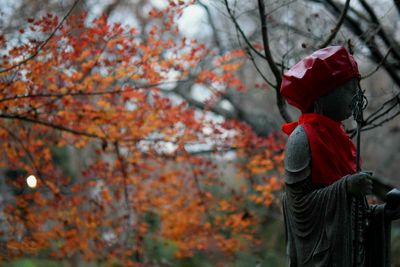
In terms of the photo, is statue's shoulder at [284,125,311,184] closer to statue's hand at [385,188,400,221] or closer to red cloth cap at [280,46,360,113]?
red cloth cap at [280,46,360,113]

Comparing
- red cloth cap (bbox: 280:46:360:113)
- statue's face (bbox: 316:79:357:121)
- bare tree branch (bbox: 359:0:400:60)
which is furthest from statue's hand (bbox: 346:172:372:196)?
bare tree branch (bbox: 359:0:400:60)

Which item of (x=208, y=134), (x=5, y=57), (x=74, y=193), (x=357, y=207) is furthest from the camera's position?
(x=74, y=193)

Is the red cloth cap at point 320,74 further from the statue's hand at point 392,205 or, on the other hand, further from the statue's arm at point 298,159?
the statue's hand at point 392,205

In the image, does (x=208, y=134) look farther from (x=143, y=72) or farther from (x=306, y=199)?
(x=306, y=199)

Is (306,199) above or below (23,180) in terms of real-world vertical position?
below

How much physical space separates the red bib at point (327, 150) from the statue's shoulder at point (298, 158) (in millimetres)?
34

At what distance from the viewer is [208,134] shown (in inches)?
364

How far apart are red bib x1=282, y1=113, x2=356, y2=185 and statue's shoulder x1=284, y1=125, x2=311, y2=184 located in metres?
0.03

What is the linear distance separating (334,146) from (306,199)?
1.38 ft

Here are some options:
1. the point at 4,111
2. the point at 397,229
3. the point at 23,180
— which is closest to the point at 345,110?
the point at 4,111

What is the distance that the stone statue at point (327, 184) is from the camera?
3.94m

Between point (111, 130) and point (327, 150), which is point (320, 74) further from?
point (111, 130)

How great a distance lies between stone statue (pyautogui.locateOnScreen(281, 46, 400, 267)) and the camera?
12.9 ft

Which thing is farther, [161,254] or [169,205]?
[161,254]
